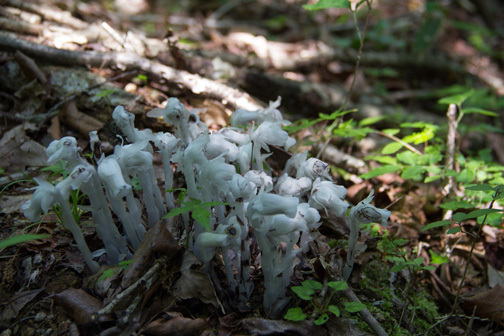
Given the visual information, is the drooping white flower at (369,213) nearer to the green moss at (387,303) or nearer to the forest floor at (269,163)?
the forest floor at (269,163)

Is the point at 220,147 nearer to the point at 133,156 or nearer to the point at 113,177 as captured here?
the point at 133,156

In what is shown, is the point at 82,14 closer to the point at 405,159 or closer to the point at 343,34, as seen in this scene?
the point at 405,159

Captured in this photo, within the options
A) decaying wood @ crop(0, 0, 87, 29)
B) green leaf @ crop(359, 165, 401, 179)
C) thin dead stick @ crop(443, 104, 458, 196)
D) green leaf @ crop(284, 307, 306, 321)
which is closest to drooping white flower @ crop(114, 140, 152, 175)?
green leaf @ crop(284, 307, 306, 321)

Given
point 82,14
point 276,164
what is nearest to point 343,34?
point 82,14

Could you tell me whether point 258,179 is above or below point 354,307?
above

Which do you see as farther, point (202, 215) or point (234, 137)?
point (234, 137)

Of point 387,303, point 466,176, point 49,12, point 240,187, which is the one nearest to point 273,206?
point 240,187

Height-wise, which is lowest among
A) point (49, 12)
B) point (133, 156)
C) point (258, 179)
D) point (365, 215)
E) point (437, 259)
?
point (437, 259)

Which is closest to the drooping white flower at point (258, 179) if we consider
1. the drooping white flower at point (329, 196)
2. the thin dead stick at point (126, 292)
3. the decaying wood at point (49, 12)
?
the drooping white flower at point (329, 196)
